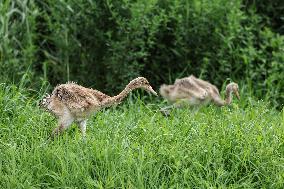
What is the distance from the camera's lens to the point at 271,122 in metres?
7.00

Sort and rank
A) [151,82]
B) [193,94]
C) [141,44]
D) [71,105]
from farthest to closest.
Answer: [151,82]
[141,44]
[193,94]
[71,105]

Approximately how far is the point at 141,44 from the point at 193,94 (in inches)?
45.0

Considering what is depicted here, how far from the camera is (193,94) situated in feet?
24.8

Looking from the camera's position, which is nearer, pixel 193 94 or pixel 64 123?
pixel 64 123

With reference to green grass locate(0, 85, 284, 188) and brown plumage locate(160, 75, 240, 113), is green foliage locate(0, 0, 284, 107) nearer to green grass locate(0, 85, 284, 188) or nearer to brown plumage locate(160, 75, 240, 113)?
brown plumage locate(160, 75, 240, 113)

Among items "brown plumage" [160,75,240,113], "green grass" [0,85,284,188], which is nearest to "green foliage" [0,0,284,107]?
"brown plumage" [160,75,240,113]

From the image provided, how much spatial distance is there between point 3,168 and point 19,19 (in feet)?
11.1

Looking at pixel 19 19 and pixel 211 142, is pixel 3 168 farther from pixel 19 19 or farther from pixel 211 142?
pixel 19 19

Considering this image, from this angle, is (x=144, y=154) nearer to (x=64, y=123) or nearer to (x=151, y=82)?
(x=64, y=123)

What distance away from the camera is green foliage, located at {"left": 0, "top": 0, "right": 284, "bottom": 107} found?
8523 mm

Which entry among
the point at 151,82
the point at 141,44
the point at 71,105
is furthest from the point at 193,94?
the point at 71,105

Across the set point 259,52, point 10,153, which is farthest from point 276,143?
point 259,52

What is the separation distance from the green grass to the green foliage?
1732 millimetres

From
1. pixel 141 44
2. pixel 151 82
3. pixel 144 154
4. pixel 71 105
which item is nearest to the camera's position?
pixel 144 154
